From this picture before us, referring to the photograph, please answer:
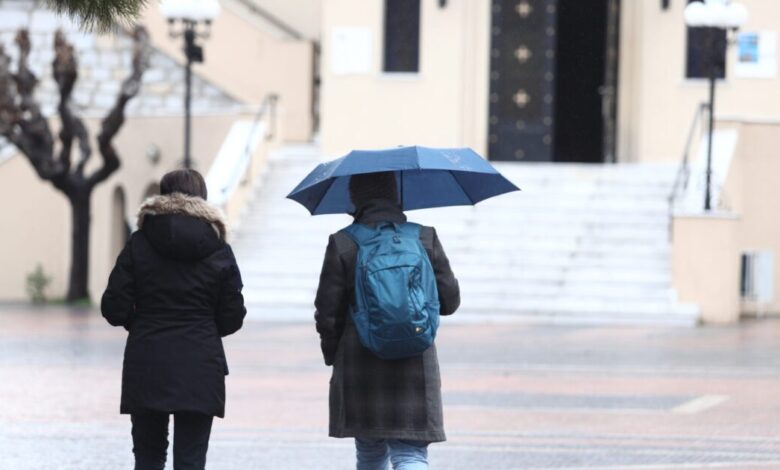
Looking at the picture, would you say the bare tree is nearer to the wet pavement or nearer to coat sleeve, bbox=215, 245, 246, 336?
the wet pavement

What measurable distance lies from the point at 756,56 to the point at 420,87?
4988 mm

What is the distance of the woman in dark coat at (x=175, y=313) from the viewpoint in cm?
789

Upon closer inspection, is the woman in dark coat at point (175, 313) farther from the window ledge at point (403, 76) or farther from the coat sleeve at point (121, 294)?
the window ledge at point (403, 76)

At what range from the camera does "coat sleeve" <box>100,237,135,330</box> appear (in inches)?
312

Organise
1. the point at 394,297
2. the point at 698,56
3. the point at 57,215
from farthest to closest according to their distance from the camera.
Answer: the point at 57,215 < the point at 698,56 < the point at 394,297

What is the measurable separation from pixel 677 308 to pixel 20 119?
1051cm

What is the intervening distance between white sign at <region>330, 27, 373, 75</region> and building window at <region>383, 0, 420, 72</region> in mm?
297

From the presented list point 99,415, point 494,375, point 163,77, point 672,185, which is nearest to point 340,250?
point 99,415

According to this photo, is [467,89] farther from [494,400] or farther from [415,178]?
[415,178]

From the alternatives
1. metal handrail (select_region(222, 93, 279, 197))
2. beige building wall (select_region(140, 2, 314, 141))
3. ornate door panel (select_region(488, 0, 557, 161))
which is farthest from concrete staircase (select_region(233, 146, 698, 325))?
beige building wall (select_region(140, 2, 314, 141))

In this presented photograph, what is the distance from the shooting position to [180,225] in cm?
792

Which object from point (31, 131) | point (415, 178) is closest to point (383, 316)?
point (415, 178)

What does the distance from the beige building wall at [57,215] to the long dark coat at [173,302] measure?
23087 mm

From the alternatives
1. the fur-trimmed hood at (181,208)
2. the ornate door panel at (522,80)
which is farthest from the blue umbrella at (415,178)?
the ornate door panel at (522,80)
